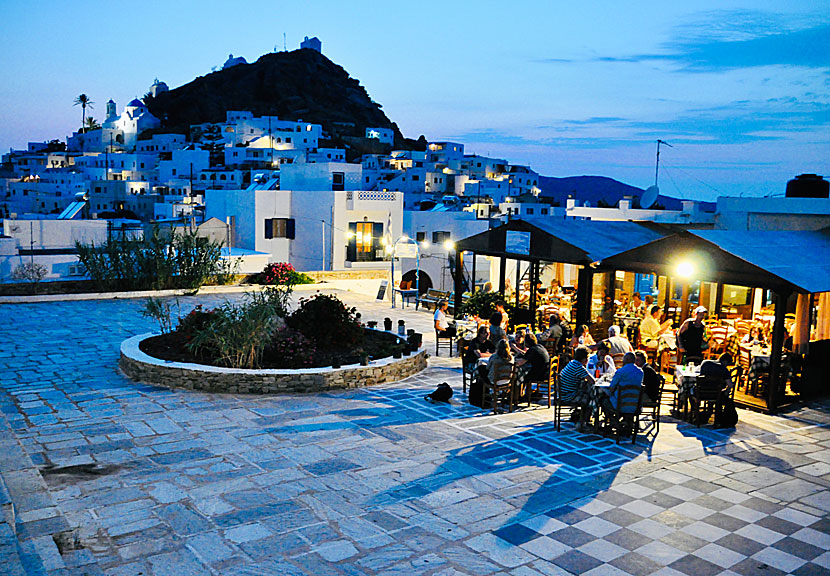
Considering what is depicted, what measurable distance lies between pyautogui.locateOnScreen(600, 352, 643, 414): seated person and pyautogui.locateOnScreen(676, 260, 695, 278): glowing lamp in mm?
3262

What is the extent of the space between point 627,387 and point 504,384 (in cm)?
178

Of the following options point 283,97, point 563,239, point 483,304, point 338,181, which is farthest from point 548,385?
point 283,97

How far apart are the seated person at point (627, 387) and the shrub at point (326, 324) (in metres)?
4.95

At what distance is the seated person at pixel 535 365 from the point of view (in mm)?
9570

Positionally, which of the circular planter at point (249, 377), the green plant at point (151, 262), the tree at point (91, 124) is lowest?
the circular planter at point (249, 377)

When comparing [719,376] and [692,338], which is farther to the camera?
[692,338]

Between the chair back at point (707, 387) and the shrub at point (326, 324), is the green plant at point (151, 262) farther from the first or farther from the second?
the chair back at point (707, 387)

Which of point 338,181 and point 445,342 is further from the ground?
point 338,181

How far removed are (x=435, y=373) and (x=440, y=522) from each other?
5.94 meters

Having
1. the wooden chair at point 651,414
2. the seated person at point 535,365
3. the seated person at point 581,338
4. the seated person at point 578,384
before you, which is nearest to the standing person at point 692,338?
the seated person at point 581,338

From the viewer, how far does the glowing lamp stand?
1069 centimetres

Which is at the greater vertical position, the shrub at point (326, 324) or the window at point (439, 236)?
the window at point (439, 236)

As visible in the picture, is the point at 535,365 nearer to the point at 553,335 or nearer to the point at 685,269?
the point at 553,335

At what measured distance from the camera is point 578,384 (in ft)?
28.0
